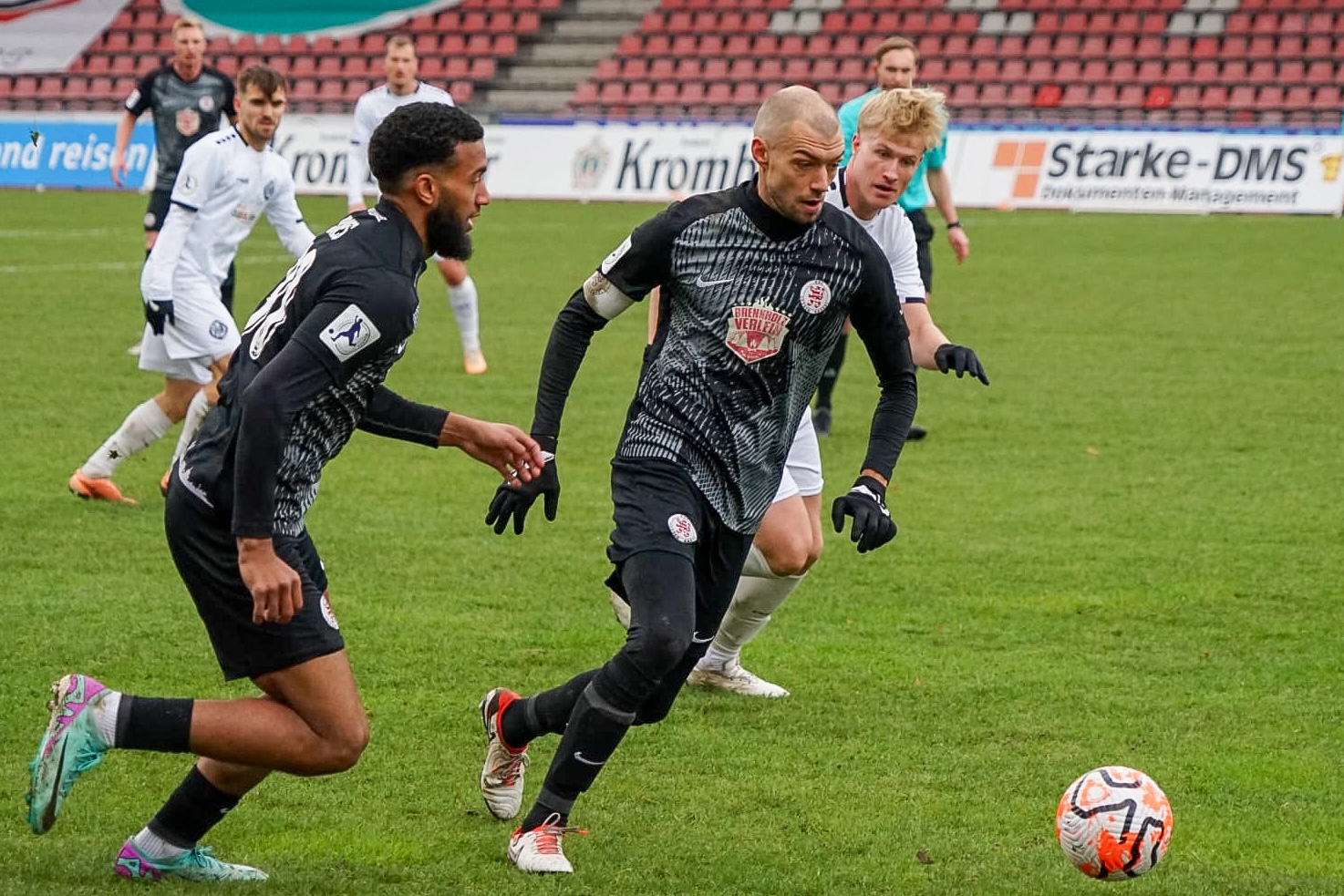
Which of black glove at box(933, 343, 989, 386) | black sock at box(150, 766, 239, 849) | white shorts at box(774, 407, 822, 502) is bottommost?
black sock at box(150, 766, 239, 849)

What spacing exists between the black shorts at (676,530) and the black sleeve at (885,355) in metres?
0.43

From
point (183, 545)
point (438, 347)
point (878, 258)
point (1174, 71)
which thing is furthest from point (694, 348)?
point (1174, 71)

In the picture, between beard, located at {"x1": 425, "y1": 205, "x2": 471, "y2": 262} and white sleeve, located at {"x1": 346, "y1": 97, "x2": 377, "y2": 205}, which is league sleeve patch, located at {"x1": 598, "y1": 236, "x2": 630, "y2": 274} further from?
white sleeve, located at {"x1": 346, "y1": 97, "x2": 377, "y2": 205}

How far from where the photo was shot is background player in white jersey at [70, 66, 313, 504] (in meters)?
8.55

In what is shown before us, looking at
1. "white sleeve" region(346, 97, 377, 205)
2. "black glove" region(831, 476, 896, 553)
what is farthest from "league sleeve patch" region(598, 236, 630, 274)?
"white sleeve" region(346, 97, 377, 205)

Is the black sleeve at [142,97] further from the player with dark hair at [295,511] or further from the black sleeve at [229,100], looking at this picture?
the player with dark hair at [295,511]

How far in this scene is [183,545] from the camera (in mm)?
4102

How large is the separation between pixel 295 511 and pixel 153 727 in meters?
0.58

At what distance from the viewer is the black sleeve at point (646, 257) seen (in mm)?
4664

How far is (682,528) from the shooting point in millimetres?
4562

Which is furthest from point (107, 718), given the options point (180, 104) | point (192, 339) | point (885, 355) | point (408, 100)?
point (180, 104)

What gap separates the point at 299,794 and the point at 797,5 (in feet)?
101

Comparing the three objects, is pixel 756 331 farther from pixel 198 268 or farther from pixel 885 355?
pixel 198 268

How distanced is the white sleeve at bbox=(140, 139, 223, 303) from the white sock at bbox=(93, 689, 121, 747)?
4723 mm
